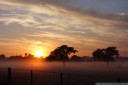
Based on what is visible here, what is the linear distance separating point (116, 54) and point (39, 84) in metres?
139

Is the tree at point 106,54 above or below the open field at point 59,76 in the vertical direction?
above

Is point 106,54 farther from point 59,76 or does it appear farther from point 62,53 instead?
point 59,76

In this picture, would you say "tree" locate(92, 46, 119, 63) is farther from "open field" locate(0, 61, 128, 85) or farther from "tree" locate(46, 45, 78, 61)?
"open field" locate(0, 61, 128, 85)

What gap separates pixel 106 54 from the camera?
177125 millimetres

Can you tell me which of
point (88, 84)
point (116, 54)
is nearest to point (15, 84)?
point (88, 84)

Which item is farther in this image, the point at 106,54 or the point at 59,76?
the point at 106,54

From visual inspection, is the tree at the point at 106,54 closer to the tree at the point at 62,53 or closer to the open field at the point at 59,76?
the tree at the point at 62,53

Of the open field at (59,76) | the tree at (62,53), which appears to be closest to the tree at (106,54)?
the tree at (62,53)

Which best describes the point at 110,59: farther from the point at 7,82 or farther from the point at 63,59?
the point at 7,82

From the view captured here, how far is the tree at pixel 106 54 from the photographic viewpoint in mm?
171625

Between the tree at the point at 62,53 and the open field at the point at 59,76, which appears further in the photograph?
the tree at the point at 62,53

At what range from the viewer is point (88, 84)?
3809cm

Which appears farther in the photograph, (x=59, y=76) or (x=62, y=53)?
(x=62, y=53)

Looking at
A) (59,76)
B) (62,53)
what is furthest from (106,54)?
(59,76)
